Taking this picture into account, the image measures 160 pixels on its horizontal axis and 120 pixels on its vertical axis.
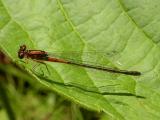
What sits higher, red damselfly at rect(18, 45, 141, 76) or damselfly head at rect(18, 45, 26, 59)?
damselfly head at rect(18, 45, 26, 59)

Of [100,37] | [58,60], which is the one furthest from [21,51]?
[100,37]

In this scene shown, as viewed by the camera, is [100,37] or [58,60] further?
[58,60]

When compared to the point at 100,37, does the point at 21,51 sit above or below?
above

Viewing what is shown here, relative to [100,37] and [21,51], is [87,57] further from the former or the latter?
[21,51]

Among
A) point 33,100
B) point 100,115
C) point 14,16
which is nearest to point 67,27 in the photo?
point 14,16

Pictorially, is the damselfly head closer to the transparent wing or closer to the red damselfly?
the red damselfly

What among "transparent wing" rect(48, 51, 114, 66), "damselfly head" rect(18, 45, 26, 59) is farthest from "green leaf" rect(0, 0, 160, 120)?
"damselfly head" rect(18, 45, 26, 59)

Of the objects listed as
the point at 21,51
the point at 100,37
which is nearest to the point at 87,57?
the point at 100,37

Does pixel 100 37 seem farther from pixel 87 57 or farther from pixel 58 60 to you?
pixel 58 60

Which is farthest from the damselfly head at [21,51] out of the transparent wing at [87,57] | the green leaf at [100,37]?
the transparent wing at [87,57]

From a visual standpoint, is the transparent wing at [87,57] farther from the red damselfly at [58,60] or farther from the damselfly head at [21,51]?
the damselfly head at [21,51]
